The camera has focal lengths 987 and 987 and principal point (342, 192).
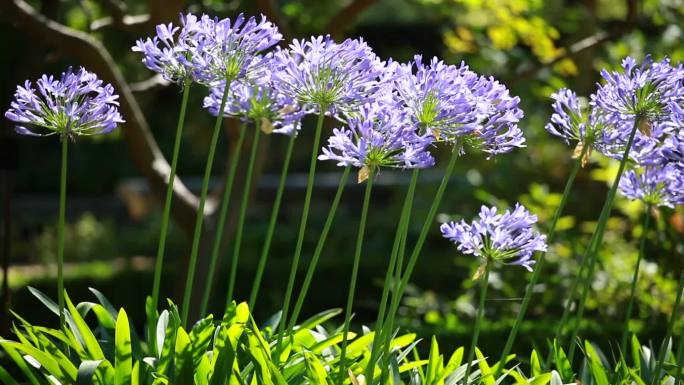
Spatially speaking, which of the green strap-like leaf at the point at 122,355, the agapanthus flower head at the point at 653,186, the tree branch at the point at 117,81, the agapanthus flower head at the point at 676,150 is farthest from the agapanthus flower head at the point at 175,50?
the tree branch at the point at 117,81

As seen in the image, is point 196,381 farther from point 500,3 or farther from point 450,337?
point 500,3

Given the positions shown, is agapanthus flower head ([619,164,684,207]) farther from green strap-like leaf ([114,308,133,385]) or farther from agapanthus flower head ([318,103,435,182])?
green strap-like leaf ([114,308,133,385])

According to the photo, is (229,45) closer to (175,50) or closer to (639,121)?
(175,50)

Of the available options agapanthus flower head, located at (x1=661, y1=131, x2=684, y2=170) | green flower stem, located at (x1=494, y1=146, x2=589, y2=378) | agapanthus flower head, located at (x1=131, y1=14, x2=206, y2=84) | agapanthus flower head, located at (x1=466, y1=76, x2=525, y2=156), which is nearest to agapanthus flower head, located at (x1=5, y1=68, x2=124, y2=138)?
agapanthus flower head, located at (x1=131, y1=14, x2=206, y2=84)

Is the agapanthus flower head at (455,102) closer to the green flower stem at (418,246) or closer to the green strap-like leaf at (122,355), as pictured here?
the green flower stem at (418,246)

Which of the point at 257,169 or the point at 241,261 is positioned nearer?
the point at 257,169

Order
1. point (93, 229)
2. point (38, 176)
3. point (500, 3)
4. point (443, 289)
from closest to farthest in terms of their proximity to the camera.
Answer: point (500, 3), point (443, 289), point (93, 229), point (38, 176)

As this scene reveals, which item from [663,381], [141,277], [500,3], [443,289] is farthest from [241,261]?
[663,381]
